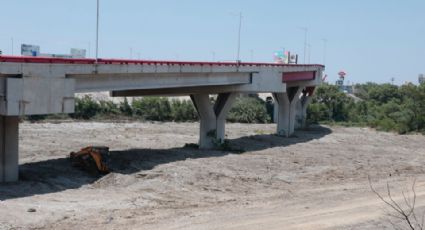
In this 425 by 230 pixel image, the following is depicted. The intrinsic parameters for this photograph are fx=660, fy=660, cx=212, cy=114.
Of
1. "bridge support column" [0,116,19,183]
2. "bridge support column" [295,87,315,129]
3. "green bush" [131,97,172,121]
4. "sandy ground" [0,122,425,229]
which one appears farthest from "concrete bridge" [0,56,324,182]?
"green bush" [131,97,172,121]

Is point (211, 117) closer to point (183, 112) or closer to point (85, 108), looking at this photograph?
point (85, 108)

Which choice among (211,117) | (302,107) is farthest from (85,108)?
(211,117)

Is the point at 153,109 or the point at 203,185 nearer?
the point at 203,185

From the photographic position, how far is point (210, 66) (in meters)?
38.4

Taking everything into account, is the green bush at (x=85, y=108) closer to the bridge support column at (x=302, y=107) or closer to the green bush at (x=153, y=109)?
the green bush at (x=153, y=109)

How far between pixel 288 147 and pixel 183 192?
67.8 feet

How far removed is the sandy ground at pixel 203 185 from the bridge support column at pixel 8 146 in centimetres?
60

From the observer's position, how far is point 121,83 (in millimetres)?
31000

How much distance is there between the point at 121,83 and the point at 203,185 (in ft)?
21.2

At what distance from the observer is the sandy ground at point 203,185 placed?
67.4 feet

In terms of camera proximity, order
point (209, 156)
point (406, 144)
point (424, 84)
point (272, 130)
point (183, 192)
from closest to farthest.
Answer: point (183, 192), point (209, 156), point (406, 144), point (272, 130), point (424, 84)

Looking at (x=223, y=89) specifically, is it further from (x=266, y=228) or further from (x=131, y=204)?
(x=266, y=228)

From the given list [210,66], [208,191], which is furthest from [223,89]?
[208,191]

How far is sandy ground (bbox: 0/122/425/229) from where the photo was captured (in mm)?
20541
